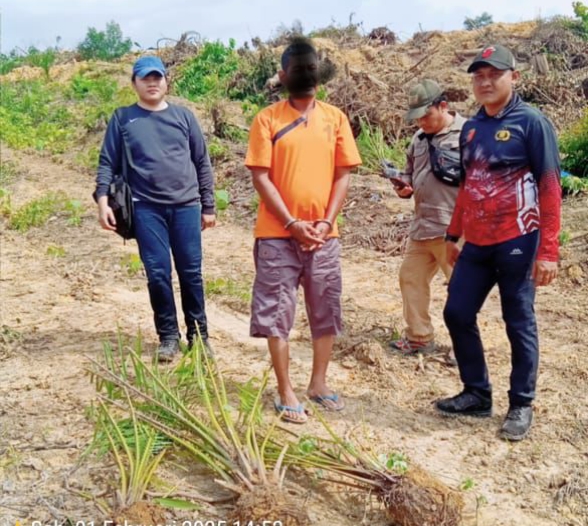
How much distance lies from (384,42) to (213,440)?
16678 mm

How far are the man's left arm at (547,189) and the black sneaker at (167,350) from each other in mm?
2192

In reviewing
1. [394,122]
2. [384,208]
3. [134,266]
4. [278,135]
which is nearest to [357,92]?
[394,122]

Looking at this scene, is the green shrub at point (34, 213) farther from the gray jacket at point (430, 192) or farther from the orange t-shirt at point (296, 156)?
the orange t-shirt at point (296, 156)

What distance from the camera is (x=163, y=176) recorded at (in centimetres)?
425

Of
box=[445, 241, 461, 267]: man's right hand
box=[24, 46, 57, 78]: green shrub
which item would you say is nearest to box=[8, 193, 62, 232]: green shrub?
box=[445, 241, 461, 267]: man's right hand

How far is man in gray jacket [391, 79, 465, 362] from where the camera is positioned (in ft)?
13.6

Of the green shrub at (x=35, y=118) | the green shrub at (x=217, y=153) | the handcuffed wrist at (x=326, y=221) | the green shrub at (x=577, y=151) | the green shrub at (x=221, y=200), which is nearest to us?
the handcuffed wrist at (x=326, y=221)

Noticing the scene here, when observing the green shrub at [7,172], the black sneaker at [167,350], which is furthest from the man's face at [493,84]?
the green shrub at [7,172]

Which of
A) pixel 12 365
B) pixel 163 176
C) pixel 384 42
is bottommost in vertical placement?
pixel 12 365

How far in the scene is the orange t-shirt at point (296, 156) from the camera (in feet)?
11.4

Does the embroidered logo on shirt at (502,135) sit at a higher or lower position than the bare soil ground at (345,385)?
higher

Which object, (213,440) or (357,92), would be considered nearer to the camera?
(213,440)

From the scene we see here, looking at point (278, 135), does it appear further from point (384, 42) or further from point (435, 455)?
point (384, 42)

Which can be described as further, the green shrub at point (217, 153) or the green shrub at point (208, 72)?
the green shrub at point (208, 72)
